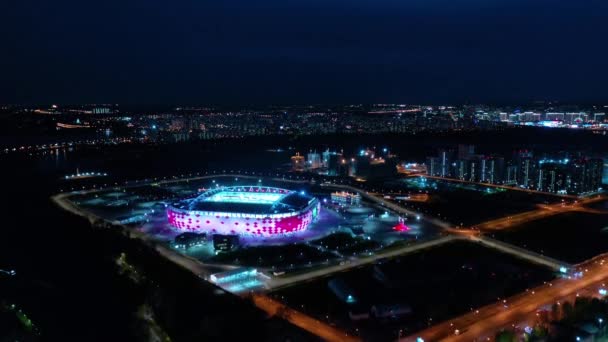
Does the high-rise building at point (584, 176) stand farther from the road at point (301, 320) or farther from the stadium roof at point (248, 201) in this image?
the road at point (301, 320)

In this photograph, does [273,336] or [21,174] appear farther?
[21,174]

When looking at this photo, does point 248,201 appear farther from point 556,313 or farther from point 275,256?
point 556,313

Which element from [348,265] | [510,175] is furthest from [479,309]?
[510,175]

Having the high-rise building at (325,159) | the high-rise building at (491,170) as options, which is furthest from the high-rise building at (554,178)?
the high-rise building at (325,159)

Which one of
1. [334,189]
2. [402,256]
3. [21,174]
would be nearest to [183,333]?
[402,256]

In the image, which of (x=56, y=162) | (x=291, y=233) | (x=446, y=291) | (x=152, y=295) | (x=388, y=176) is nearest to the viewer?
(x=152, y=295)

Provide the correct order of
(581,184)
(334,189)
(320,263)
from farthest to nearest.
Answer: (334,189) < (581,184) < (320,263)

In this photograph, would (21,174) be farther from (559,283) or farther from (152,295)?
(559,283)

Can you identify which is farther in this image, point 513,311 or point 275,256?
point 275,256
